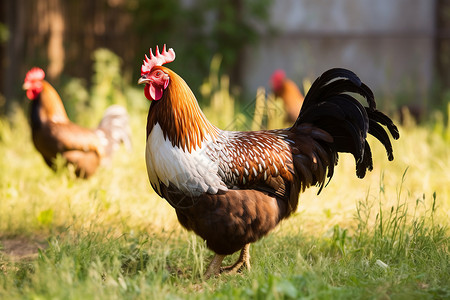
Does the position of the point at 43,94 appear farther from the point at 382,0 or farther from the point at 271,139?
the point at 382,0

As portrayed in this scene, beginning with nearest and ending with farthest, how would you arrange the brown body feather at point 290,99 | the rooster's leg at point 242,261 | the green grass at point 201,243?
the green grass at point 201,243 < the rooster's leg at point 242,261 < the brown body feather at point 290,99

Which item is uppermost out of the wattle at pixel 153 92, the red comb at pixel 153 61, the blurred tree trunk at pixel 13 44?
the blurred tree trunk at pixel 13 44

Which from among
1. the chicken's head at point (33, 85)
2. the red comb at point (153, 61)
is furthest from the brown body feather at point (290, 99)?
the red comb at point (153, 61)

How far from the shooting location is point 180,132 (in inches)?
124

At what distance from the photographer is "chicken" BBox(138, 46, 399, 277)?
3.12m

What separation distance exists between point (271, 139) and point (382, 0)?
7920 mm

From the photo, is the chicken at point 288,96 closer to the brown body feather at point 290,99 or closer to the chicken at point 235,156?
the brown body feather at point 290,99

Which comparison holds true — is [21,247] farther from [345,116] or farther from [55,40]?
[55,40]

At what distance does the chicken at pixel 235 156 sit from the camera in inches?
123

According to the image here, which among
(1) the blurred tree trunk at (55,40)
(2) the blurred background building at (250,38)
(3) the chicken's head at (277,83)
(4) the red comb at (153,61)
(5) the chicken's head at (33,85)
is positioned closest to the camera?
(4) the red comb at (153,61)

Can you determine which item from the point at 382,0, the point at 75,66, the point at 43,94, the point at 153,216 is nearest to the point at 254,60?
the point at 382,0

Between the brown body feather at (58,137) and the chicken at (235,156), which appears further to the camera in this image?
the brown body feather at (58,137)

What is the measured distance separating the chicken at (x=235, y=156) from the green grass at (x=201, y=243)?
0.84 ft

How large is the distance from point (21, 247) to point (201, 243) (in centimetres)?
144
